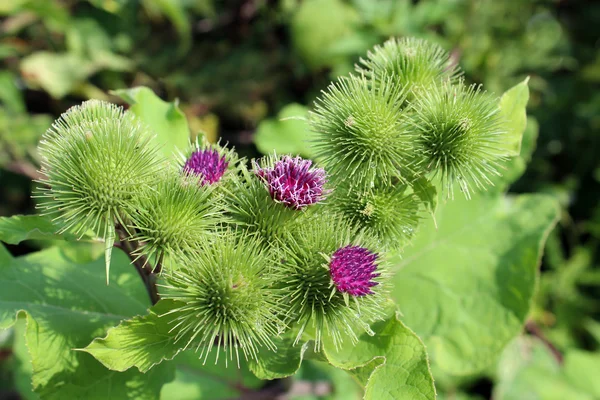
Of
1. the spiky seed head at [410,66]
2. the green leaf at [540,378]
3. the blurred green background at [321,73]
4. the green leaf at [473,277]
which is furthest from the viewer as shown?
the blurred green background at [321,73]

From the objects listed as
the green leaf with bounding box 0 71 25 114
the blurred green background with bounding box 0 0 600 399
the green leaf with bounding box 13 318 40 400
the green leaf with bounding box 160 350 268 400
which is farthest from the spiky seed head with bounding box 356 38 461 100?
the green leaf with bounding box 0 71 25 114

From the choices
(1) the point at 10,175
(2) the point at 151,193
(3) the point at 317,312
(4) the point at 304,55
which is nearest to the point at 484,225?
(3) the point at 317,312

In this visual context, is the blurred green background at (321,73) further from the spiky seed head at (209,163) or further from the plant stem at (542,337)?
the spiky seed head at (209,163)

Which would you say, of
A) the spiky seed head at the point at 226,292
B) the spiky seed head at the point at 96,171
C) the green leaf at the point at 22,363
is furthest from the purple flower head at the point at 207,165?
the green leaf at the point at 22,363

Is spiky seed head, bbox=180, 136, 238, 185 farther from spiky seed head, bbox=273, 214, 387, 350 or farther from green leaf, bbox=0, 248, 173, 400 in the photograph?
green leaf, bbox=0, 248, 173, 400

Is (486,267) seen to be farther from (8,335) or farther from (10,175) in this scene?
(10,175)

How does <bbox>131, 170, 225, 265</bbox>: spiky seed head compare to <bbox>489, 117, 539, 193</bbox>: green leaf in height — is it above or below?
below
